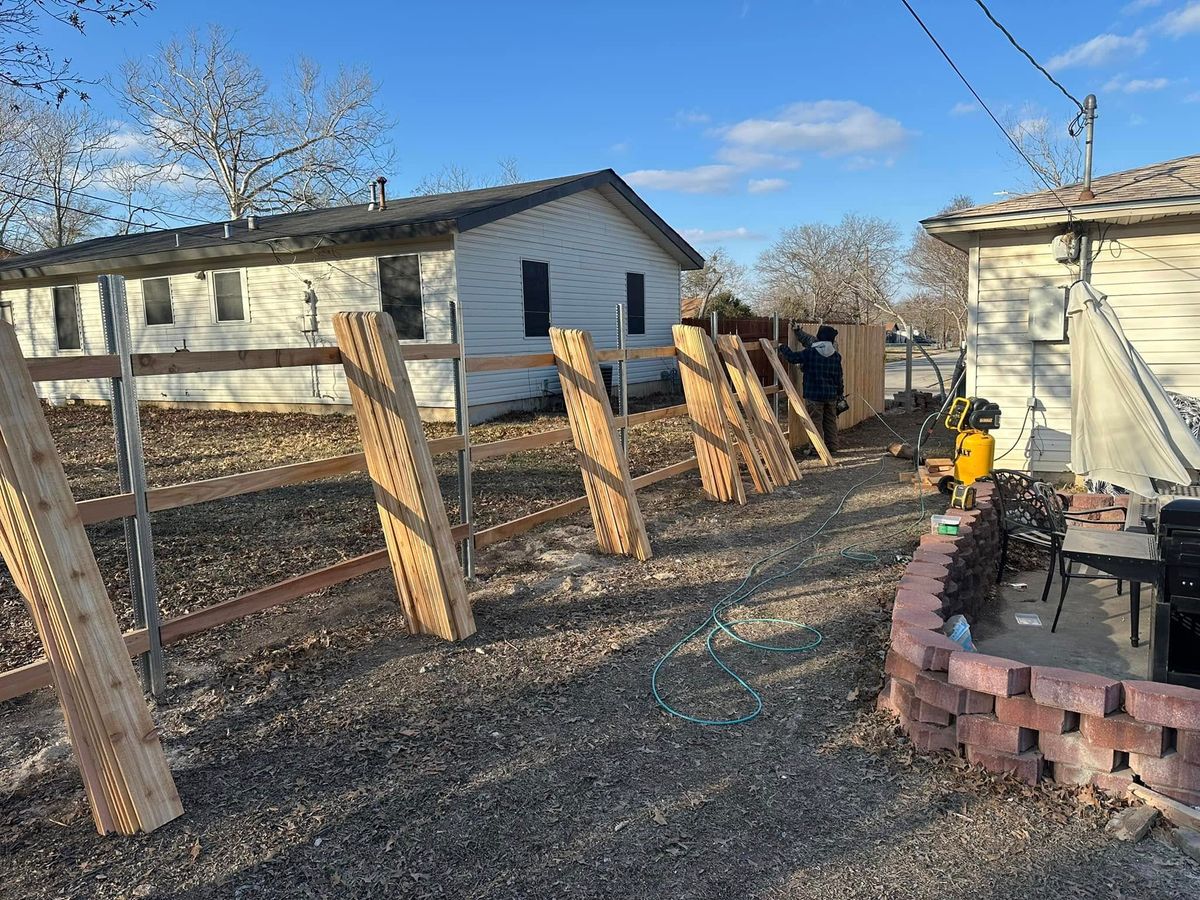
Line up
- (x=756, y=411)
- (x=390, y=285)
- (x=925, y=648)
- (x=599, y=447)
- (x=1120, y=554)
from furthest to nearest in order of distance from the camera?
(x=390, y=285) < (x=756, y=411) < (x=599, y=447) < (x=1120, y=554) < (x=925, y=648)

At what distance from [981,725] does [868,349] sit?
12.2 meters

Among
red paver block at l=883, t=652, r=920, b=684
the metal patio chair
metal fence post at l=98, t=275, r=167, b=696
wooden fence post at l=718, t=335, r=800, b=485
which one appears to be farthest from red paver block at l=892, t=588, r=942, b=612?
wooden fence post at l=718, t=335, r=800, b=485

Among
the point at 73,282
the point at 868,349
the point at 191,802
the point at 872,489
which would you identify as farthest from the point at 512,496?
the point at 73,282

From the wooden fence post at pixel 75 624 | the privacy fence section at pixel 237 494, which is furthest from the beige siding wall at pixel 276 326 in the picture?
the wooden fence post at pixel 75 624

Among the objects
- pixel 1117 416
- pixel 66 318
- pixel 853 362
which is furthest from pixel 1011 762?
pixel 66 318

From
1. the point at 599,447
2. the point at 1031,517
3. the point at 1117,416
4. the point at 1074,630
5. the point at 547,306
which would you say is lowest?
the point at 1074,630

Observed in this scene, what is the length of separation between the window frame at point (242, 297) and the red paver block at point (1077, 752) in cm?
1624

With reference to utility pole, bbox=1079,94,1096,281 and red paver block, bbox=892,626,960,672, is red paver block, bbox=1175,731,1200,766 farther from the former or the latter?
utility pole, bbox=1079,94,1096,281

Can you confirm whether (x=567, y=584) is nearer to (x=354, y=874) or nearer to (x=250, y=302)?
(x=354, y=874)

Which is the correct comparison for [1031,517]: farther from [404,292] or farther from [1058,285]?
[404,292]

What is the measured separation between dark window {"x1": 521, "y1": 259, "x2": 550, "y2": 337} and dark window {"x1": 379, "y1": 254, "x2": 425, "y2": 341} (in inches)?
85.5

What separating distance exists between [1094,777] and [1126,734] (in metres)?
0.21

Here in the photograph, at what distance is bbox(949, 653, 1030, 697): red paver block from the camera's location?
9.80ft

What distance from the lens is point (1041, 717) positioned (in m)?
2.96
